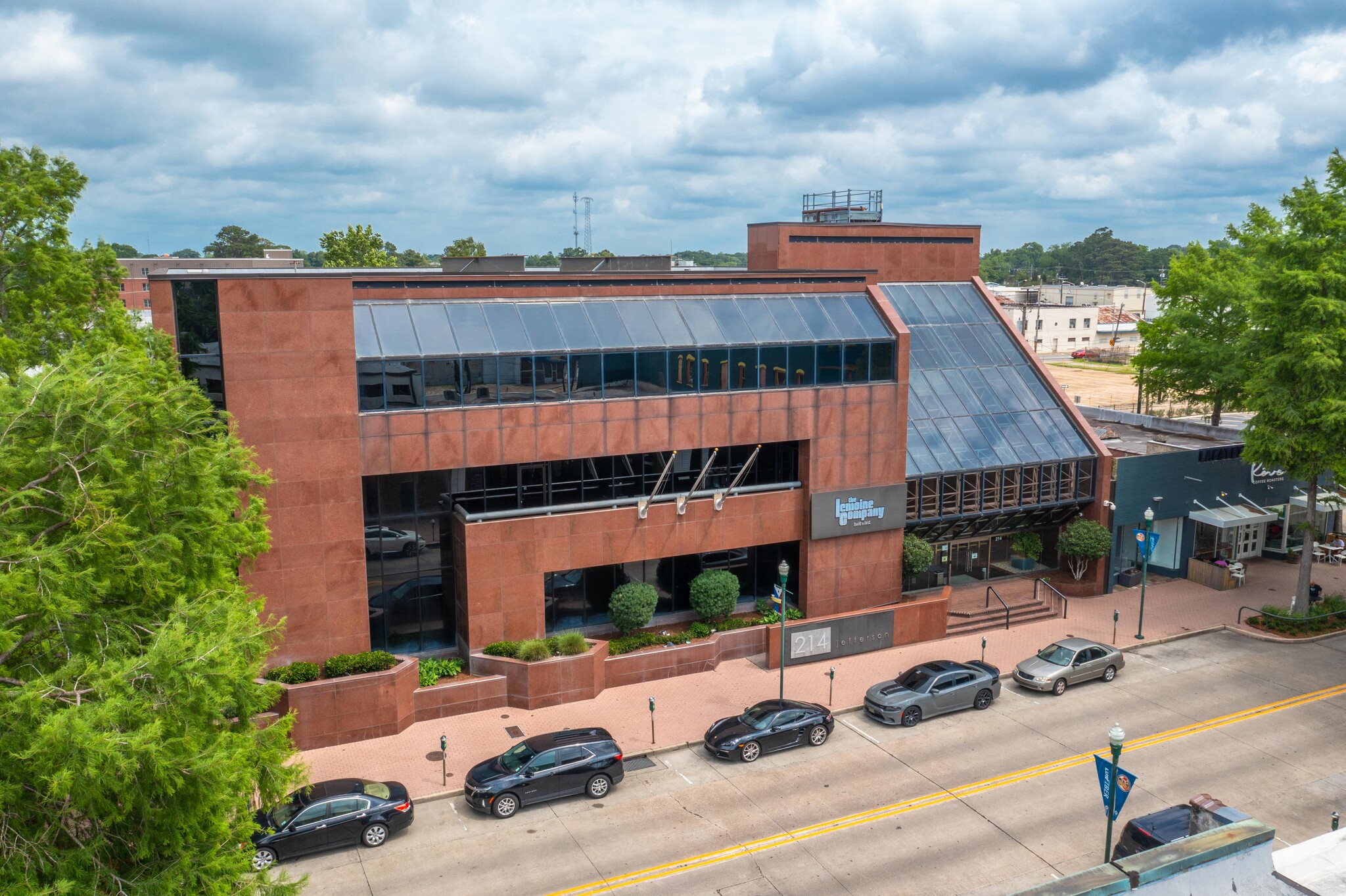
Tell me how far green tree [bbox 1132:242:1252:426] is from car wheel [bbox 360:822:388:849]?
128 feet

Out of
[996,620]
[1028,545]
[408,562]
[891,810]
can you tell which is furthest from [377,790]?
[1028,545]

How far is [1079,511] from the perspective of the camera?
41531mm

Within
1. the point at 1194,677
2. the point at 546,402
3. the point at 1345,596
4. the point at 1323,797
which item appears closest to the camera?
the point at 1323,797

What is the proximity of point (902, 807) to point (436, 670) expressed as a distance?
45.8ft

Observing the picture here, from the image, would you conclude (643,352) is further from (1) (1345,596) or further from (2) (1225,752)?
(1) (1345,596)

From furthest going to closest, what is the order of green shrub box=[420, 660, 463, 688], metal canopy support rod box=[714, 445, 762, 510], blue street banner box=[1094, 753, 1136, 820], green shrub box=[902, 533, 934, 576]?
green shrub box=[902, 533, 934, 576]
metal canopy support rod box=[714, 445, 762, 510]
green shrub box=[420, 660, 463, 688]
blue street banner box=[1094, 753, 1136, 820]

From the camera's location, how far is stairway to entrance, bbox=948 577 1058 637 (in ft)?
124

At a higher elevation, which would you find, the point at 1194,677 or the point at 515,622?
the point at 515,622

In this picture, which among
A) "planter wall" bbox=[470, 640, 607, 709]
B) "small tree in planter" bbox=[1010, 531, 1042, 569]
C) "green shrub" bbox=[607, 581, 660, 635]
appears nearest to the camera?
"planter wall" bbox=[470, 640, 607, 709]

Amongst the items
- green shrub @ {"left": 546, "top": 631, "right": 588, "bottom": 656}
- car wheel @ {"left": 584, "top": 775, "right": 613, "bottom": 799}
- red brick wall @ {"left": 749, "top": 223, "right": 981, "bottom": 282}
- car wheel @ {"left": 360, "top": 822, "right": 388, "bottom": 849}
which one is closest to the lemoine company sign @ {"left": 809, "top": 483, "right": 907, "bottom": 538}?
green shrub @ {"left": 546, "top": 631, "right": 588, "bottom": 656}

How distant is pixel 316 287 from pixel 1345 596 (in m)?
40.0

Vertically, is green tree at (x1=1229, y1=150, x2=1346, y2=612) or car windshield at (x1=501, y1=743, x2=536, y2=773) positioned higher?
green tree at (x1=1229, y1=150, x2=1346, y2=612)

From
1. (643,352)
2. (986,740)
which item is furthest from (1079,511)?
(643,352)

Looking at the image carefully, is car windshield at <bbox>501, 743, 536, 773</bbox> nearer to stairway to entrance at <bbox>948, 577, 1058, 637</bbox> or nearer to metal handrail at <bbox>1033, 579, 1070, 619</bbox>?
stairway to entrance at <bbox>948, 577, 1058, 637</bbox>
